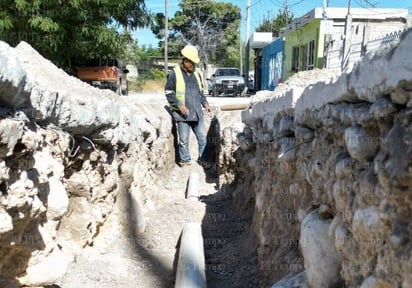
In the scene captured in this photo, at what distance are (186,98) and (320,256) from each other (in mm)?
5989

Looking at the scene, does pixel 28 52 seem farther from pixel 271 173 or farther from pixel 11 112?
pixel 271 173

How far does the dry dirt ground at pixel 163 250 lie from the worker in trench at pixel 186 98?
1903 millimetres

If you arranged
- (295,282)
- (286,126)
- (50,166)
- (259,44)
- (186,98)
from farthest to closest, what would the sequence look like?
(259,44)
(186,98)
(286,126)
(50,166)
(295,282)

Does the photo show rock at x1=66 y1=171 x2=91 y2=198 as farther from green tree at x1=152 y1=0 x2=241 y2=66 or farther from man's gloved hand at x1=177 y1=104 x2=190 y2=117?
green tree at x1=152 y1=0 x2=241 y2=66

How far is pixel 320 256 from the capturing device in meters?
2.01

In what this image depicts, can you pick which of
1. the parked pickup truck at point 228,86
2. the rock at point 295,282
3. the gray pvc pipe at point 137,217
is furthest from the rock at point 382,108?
the parked pickup truck at point 228,86

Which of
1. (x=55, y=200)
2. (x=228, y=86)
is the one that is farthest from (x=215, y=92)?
(x=55, y=200)

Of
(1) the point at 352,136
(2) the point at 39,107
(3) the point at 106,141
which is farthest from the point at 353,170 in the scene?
(3) the point at 106,141

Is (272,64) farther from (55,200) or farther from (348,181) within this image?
(348,181)

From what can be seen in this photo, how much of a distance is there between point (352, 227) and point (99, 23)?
9.80 meters

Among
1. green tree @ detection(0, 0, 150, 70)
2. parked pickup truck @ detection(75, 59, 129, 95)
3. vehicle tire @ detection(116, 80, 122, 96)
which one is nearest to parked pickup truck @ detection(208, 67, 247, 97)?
vehicle tire @ detection(116, 80, 122, 96)

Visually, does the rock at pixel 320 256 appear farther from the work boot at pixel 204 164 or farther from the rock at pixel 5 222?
the work boot at pixel 204 164

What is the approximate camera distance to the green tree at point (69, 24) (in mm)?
9695

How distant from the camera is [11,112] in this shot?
89.0 inches
